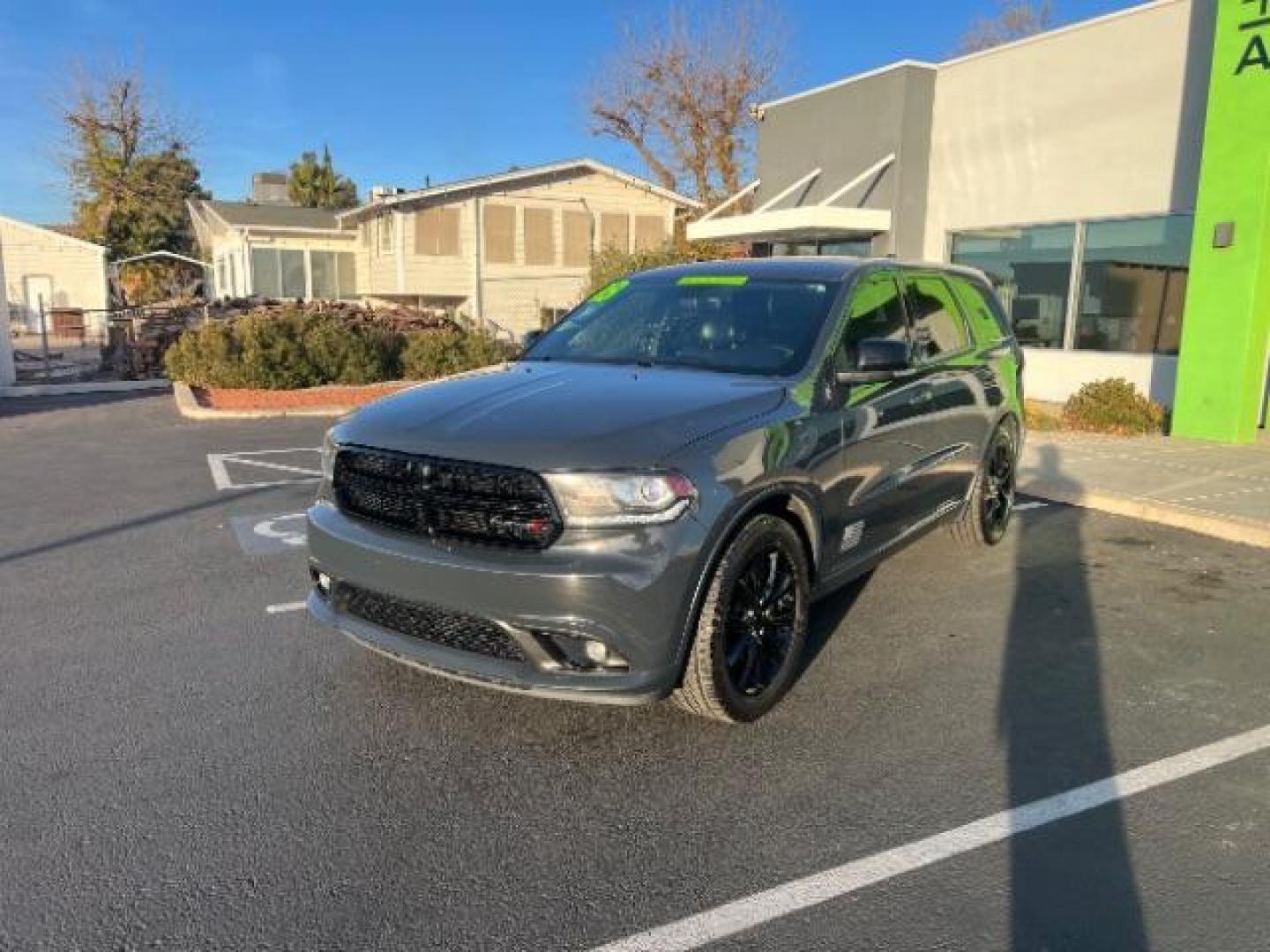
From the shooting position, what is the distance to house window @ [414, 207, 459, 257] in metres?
26.2

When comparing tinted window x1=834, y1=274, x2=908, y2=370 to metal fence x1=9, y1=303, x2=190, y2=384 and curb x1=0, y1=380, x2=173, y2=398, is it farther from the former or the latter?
metal fence x1=9, y1=303, x2=190, y2=384

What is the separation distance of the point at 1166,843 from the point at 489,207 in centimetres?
2632

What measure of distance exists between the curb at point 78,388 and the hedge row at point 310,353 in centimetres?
302

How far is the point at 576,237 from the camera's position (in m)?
28.6

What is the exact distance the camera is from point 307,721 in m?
3.71

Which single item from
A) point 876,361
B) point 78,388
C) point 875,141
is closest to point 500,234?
point 78,388

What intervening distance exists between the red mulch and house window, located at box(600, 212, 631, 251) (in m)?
16.1

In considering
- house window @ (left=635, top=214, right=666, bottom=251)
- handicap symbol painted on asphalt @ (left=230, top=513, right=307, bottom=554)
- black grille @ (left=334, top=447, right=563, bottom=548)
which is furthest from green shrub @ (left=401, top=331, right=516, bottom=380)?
house window @ (left=635, top=214, right=666, bottom=251)

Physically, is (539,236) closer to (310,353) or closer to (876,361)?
(310,353)

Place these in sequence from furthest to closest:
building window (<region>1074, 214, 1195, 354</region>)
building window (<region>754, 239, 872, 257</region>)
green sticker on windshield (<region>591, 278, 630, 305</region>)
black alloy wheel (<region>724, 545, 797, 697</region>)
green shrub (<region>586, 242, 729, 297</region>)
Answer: green shrub (<region>586, 242, 729, 297</region>) < building window (<region>754, 239, 872, 257</region>) < building window (<region>1074, 214, 1195, 354</region>) < green sticker on windshield (<region>591, 278, 630, 305</region>) < black alloy wheel (<region>724, 545, 797, 697</region>)

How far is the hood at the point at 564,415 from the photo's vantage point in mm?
3215

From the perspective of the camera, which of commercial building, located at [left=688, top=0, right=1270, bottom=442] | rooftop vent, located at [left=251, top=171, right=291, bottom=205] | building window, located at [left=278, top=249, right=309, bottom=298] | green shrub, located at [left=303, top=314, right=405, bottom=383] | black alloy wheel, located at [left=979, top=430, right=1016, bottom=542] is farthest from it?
rooftop vent, located at [left=251, top=171, right=291, bottom=205]

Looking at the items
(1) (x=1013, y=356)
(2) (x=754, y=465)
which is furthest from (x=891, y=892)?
(1) (x=1013, y=356)

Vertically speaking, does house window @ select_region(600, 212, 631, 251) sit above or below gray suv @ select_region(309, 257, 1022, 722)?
above
